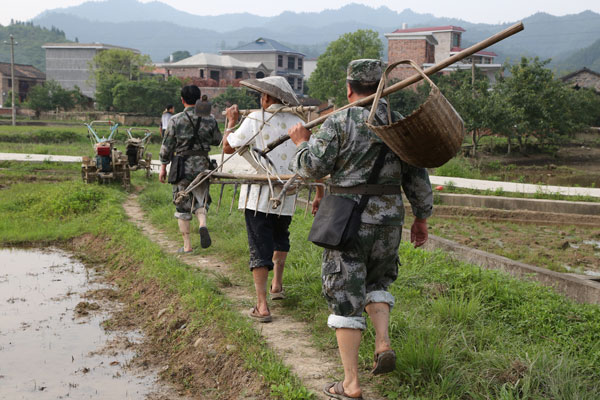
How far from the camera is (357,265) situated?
11.4 feet

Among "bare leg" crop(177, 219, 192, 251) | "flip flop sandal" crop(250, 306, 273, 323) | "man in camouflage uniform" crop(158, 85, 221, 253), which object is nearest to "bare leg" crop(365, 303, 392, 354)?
"flip flop sandal" crop(250, 306, 273, 323)

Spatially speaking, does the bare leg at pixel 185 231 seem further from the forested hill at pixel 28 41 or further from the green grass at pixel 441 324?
the forested hill at pixel 28 41

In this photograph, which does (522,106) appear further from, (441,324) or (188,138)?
(441,324)

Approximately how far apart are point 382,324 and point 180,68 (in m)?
65.1

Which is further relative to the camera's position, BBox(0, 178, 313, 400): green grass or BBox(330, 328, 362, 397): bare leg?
BBox(0, 178, 313, 400): green grass

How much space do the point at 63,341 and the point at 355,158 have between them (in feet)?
10.8

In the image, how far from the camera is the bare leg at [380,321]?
352 centimetres

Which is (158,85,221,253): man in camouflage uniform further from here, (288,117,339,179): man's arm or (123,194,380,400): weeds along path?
(288,117,339,179): man's arm

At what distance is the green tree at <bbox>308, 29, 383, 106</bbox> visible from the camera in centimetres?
5119

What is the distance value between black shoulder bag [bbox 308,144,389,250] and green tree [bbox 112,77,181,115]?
43.1 meters

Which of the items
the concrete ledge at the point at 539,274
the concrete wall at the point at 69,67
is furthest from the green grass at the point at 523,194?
the concrete wall at the point at 69,67

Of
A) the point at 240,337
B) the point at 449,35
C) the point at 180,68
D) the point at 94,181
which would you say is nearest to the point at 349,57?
the point at 449,35

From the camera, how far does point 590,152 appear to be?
2841 centimetres

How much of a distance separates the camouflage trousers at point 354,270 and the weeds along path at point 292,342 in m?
0.52
